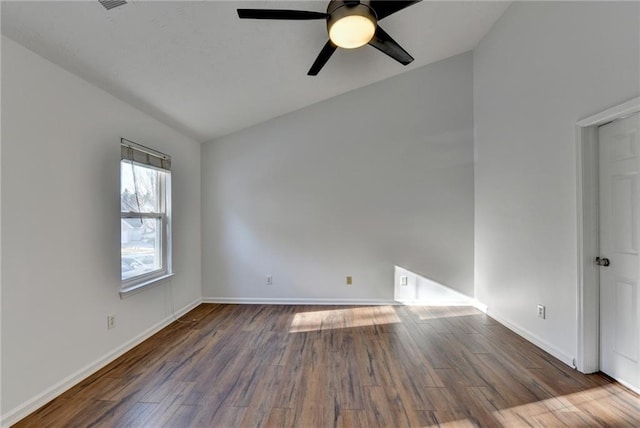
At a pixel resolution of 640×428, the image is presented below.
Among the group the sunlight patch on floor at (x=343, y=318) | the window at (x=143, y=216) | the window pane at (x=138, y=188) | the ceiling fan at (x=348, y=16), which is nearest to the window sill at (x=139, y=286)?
the window at (x=143, y=216)

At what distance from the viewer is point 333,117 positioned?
13.7ft

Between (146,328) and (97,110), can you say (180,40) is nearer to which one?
(97,110)

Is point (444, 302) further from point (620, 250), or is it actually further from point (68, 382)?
point (68, 382)

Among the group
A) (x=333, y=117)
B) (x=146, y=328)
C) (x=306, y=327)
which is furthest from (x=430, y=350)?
(x=333, y=117)

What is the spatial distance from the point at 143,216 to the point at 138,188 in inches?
12.0

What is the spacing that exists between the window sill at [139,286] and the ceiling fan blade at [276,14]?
257cm

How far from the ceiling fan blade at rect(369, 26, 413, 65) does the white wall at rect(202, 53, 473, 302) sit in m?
1.88

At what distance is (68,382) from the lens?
7.00ft

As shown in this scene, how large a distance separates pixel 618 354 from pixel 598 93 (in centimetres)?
200

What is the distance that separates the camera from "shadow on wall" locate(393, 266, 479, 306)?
13.4 ft

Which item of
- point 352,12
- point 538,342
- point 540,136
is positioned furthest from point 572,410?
point 352,12

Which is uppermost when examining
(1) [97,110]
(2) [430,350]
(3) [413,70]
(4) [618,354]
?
(3) [413,70]

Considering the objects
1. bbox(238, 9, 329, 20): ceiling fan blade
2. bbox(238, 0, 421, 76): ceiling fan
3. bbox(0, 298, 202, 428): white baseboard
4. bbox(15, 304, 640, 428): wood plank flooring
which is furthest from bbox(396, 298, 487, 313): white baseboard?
bbox(238, 9, 329, 20): ceiling fan blade

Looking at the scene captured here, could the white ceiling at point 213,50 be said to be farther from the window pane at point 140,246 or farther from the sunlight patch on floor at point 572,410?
the sunlight patch on floor at point 572,410
